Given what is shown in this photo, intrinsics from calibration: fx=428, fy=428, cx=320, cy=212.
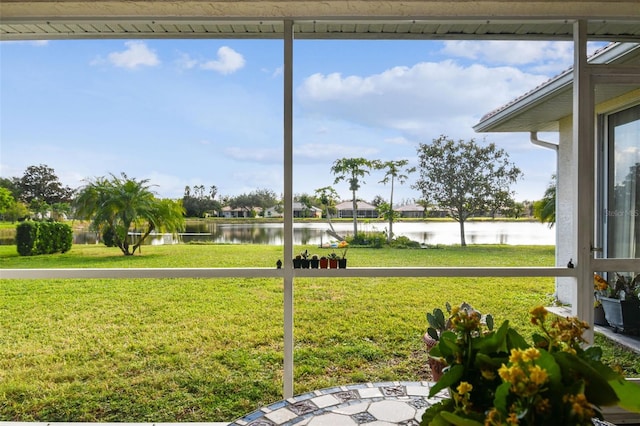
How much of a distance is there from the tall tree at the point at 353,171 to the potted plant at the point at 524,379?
88.7 inches

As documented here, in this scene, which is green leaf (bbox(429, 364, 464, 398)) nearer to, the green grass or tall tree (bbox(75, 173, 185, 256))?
the green grass

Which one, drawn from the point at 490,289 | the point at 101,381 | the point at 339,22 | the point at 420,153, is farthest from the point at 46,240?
the point at 490,289

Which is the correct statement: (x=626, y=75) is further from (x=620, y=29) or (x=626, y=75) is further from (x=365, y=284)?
(x=365, y=284)

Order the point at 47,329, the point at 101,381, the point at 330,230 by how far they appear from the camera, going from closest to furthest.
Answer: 1. the point at 330,230
2. the point at 101,381
3. the point at 47,329

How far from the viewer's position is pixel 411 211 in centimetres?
315

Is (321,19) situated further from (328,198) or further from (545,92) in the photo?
(545,92)

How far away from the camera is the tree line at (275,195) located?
3.18 meters

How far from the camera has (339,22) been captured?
265 cm

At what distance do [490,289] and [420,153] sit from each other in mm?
2855

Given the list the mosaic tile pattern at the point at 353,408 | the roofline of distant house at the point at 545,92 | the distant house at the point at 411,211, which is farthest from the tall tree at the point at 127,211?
the roofline of distant house at the point at 545,92

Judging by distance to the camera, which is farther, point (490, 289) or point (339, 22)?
point (490, 289)

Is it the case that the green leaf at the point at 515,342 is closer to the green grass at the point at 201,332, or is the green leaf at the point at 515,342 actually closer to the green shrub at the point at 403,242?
the green shrub at the point at 403,242

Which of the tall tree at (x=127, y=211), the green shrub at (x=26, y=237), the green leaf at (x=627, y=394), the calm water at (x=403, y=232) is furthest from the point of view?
the green shrub at (x=26, y=237)

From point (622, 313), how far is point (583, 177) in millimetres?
902
